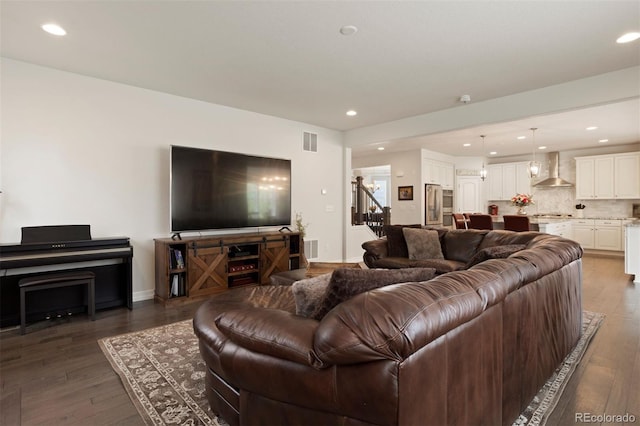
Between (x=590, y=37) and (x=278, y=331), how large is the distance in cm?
367

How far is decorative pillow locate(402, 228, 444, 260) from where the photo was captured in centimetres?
468

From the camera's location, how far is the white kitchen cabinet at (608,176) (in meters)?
7.70

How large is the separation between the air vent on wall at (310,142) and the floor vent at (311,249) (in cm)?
174

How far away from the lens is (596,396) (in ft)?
7.05

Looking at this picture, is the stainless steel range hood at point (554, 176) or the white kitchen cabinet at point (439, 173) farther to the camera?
the white kitchen cabinet at point (439, 173)

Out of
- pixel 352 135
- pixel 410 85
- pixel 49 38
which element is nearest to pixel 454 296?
pixel 410 85

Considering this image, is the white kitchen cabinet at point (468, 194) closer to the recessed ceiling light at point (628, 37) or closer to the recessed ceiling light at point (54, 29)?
the recessed ceiling light at point (628, 37)

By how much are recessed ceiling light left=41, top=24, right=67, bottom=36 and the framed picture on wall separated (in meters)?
7.55

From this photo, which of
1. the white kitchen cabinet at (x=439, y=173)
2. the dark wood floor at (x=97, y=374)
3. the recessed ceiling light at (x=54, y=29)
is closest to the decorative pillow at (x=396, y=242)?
the dark wood floor at (x=97, y=374)

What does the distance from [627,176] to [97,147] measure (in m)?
10.4

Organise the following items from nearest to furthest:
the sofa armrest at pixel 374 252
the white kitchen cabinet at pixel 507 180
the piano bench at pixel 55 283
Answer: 1. the piano bench at pixel 55 283
2. the sofa armrest at pixel 374 252
3. the white kitchen cabinet at pixel 507 180

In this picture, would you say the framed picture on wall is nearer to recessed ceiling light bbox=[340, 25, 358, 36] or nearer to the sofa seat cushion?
the sofa seat cushion

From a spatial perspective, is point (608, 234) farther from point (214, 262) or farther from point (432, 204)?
point (214, 262)

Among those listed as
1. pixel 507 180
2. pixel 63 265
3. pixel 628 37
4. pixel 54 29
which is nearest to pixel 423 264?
pixel 628 37
